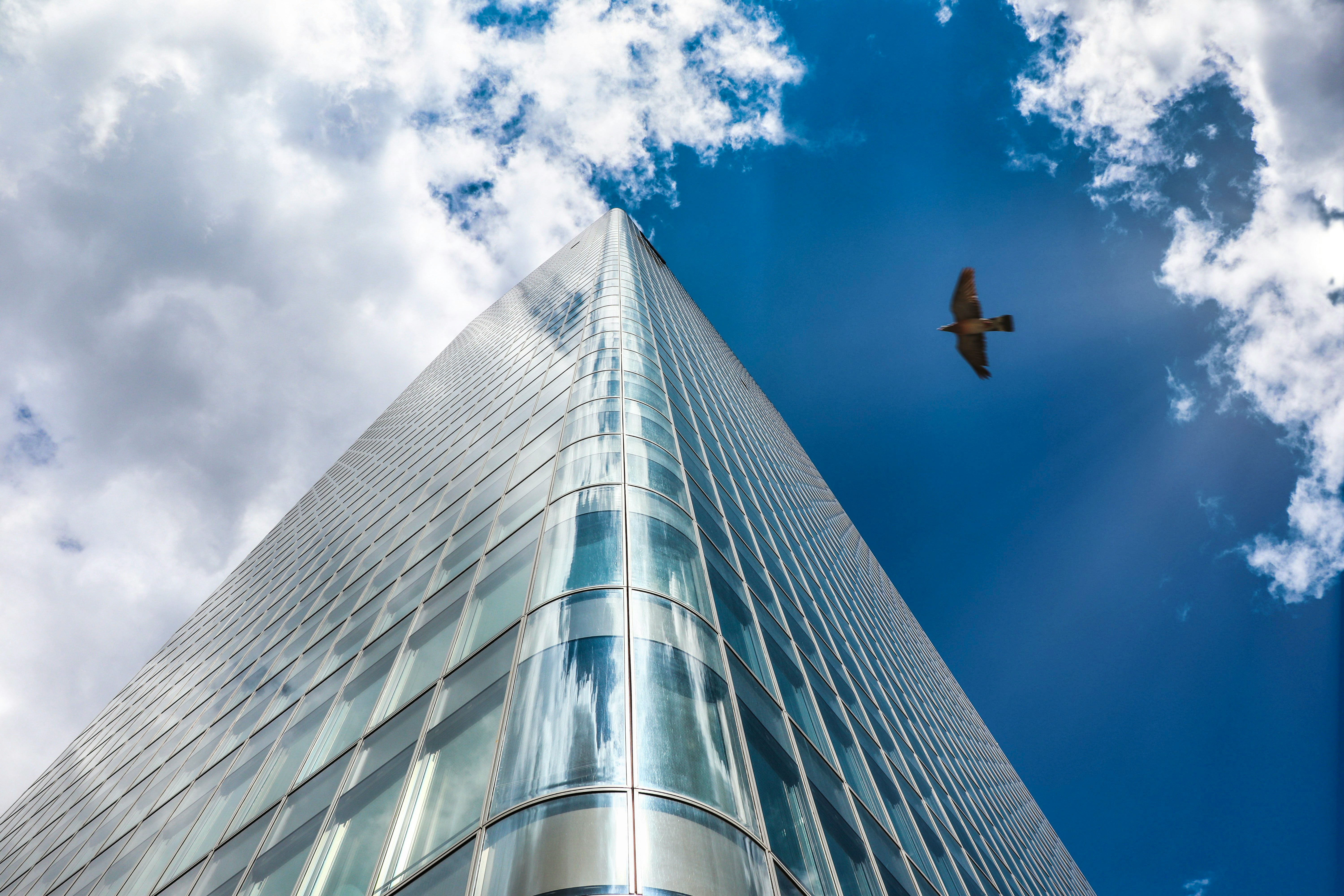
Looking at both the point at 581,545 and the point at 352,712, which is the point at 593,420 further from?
the point at 352,712

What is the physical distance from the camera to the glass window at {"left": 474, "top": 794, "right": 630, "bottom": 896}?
5.73 meters

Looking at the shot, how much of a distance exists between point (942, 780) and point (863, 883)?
1458cm

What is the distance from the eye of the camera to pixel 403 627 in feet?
42.2

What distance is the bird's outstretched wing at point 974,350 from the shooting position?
16250 mm

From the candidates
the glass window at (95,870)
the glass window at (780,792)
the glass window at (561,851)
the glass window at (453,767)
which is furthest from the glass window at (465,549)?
the glass window at (95,870)

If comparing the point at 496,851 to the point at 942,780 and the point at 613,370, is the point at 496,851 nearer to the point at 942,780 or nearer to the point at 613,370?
the point at 613,370

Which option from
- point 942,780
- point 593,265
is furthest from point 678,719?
point 593,265

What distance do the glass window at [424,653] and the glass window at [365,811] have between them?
41cm

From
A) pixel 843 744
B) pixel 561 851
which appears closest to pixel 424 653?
pixel 561 851

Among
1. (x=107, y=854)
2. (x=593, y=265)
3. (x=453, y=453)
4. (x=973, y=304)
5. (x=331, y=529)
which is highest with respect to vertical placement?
(x=593, y=265)

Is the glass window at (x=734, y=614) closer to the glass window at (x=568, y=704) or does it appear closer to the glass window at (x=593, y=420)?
the glass window at (x=568, y=704)

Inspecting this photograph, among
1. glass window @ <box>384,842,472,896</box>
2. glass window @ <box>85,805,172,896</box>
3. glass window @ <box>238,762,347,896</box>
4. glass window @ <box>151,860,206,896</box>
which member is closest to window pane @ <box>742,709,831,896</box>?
glass window @ <box>384,842,472,896</box>

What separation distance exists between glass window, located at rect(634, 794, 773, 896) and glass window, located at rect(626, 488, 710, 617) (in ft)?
11.1

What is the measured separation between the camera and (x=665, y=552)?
35.0 feet
